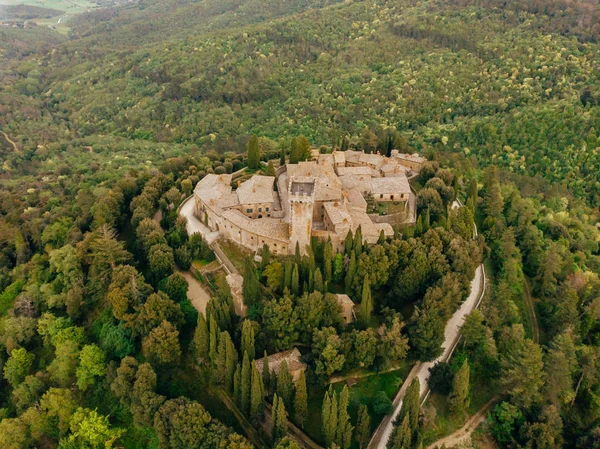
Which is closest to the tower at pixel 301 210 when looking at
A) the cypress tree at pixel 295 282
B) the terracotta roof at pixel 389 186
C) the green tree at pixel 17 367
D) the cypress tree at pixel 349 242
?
the cypress tree at pixel 349 242

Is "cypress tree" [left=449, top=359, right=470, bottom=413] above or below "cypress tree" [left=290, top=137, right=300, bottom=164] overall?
below

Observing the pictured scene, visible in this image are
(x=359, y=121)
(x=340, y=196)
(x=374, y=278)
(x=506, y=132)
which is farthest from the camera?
(x=359, y=121)

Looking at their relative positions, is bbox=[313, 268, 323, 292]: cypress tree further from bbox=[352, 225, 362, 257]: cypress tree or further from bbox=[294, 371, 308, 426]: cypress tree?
bbox=[294, 371, 308, 426]: cypress tree

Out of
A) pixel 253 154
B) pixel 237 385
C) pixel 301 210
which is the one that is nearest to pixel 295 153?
pixel 253 154

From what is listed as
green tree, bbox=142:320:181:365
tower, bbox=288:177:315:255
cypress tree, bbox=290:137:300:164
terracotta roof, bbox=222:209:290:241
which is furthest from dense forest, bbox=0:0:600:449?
terracotta roof, bbox=222:209:290:241

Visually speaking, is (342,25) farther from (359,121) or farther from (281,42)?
(359,121)

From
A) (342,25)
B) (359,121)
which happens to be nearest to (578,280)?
(359,121)
